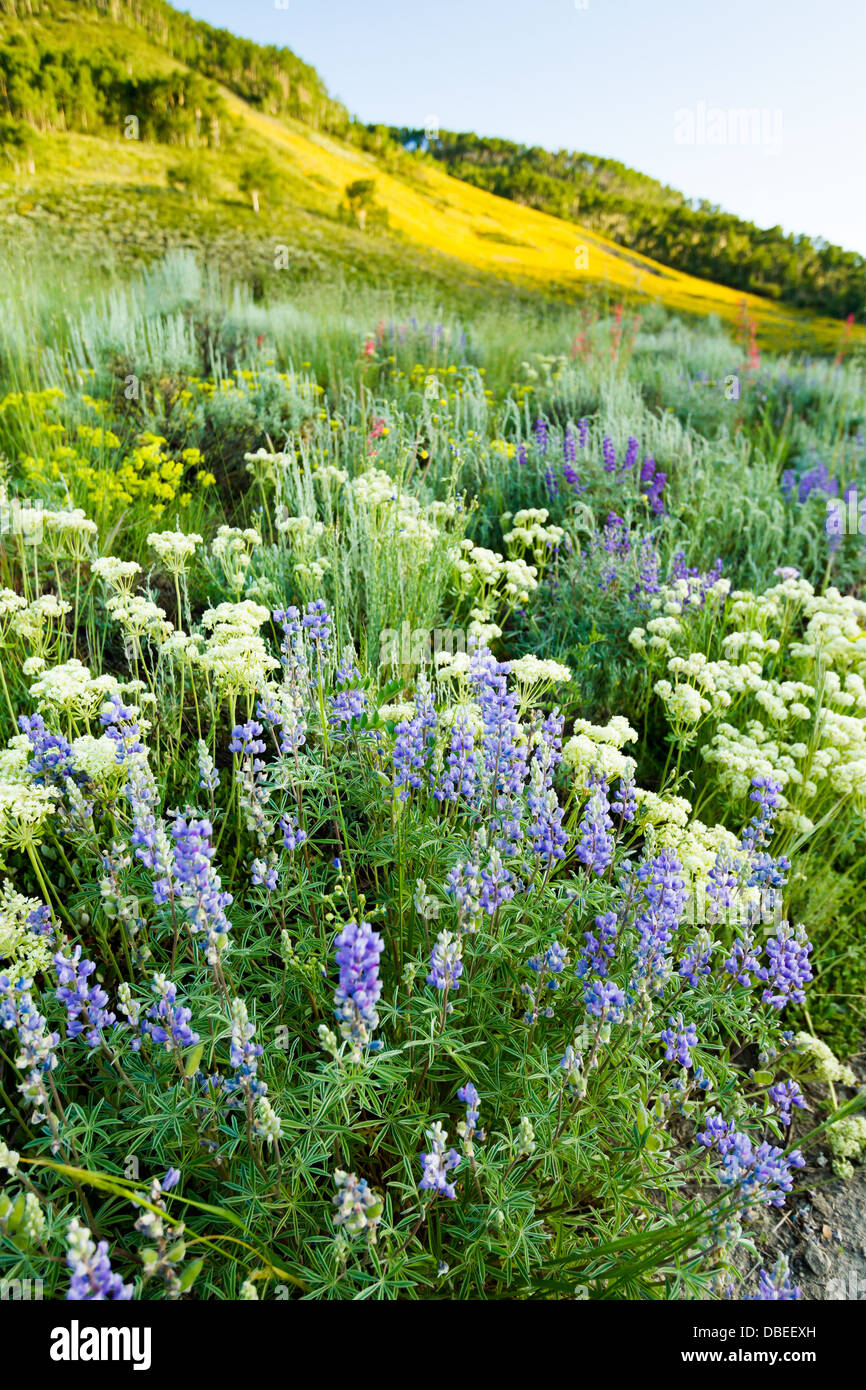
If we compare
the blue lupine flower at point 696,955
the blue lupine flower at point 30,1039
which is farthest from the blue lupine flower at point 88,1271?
the blue lupine flower at point 696,955

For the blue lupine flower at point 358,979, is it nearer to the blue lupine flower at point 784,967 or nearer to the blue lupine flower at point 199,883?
the blue lupine flower at point 199,883

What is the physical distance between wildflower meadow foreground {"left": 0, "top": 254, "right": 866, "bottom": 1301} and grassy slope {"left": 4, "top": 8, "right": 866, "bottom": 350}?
16.7 metres

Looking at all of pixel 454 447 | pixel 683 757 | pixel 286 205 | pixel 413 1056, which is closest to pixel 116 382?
pixel 454 447

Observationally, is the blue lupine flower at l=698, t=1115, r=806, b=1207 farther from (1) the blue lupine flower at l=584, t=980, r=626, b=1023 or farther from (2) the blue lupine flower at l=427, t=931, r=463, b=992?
(2) the blue lupine flower at l=427, t=931, r=463, b=992

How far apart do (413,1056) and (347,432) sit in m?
3.95

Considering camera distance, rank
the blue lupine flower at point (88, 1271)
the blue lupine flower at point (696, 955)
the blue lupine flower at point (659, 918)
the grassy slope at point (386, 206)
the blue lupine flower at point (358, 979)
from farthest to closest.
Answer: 1. the grassy slope at point (386, 206)
2. the blue lupine flower at point (696, 955)
3. the blue lupine flower at point (659, 918)
4. the blue lupine flower at point (358, 979)
5. the blue lupine flower at point (88, 1271)

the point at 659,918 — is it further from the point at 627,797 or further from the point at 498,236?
the point at 498,236

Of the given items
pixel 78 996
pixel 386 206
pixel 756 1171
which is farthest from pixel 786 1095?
pixel 386 206

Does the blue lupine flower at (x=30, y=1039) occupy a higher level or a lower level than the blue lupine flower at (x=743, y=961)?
higher

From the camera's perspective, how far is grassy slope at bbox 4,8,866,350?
17859mm

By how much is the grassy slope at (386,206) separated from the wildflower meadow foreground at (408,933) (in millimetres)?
16740

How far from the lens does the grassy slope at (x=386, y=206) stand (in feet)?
58.6

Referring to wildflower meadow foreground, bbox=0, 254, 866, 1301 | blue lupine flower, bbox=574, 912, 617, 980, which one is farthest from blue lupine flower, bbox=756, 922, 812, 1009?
blue lupine flower, bbox=574, 912, 617, 980
